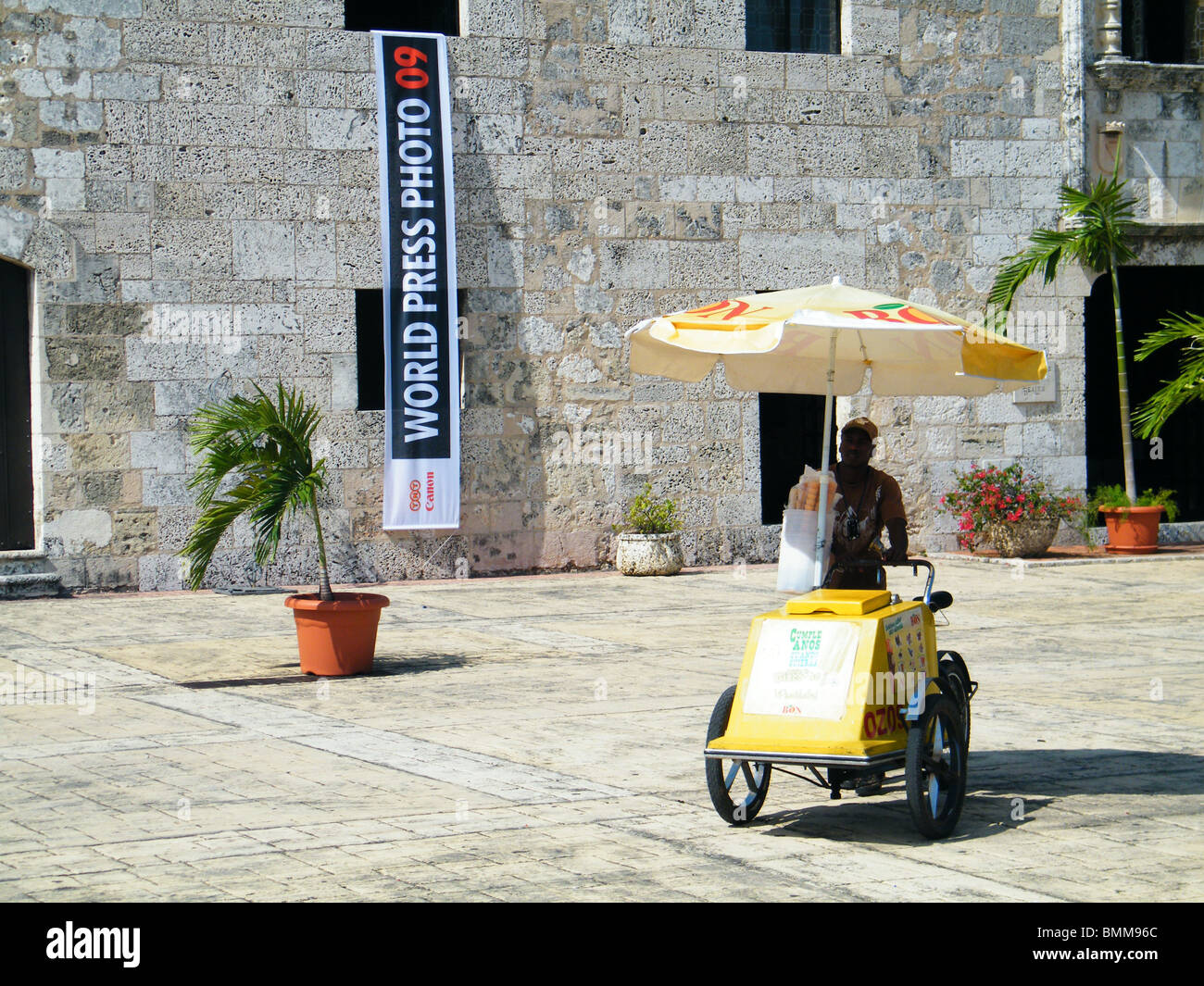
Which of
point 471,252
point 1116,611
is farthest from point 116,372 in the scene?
point 1116,611

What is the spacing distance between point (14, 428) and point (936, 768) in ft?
37.7

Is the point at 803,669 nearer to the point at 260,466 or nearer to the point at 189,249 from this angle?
the point at 260,466

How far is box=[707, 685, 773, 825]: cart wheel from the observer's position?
21.4ft

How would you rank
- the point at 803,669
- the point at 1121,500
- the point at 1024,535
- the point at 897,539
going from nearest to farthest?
the point at 803,669 < the point at 897,539 < the point at 1024,535 < the point at 1121,500

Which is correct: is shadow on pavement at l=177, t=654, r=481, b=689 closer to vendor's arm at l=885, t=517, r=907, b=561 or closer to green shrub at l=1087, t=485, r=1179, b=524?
vendor's arm at l=885, t=517, r=907, b=561

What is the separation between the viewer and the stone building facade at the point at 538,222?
1525 cm

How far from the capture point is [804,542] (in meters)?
7.29

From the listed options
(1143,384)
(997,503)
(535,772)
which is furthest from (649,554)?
(535,772)

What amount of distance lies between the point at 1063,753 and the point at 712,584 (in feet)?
25.9

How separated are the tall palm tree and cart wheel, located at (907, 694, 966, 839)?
12241mm

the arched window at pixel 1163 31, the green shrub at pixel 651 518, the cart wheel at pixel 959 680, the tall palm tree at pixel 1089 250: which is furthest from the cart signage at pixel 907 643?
the arched window at pixel 1163 31

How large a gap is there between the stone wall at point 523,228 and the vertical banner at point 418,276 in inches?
9.9

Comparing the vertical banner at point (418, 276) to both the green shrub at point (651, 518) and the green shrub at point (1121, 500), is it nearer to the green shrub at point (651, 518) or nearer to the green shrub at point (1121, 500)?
the green shrub at point (651, 518)
